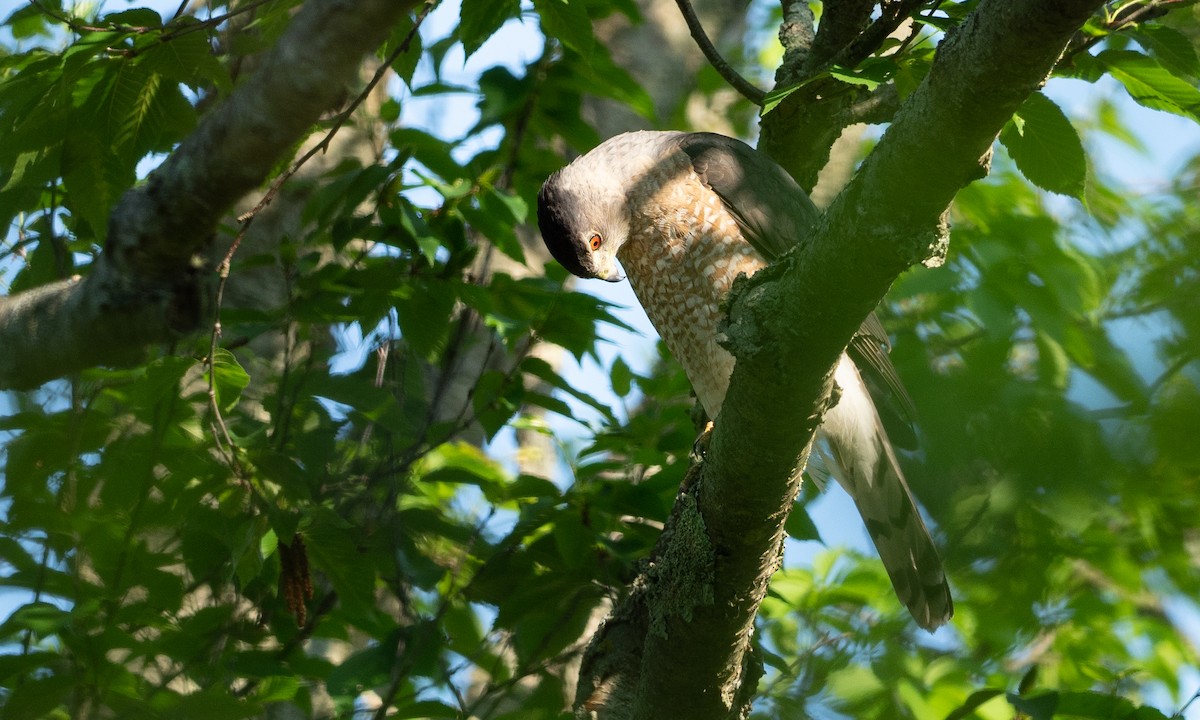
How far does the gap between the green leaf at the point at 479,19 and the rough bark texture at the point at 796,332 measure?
51.6 inches

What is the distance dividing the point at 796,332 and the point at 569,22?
144 centimetres

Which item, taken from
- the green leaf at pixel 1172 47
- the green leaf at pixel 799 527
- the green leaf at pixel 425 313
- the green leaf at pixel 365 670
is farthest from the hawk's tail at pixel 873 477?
the green leaf at pixel 365 670

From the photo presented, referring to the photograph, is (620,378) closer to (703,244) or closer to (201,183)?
(703,244)

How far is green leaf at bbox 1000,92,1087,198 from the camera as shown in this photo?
2.35 metres

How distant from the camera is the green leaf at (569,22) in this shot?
2914 millimetres

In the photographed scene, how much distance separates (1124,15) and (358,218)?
228 cm

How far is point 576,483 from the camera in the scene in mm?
3436

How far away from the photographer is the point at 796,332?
1.95 meters

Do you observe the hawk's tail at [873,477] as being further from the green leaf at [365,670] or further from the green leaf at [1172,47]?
the green leaf at [365,670]

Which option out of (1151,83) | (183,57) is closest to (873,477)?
(1151,83)

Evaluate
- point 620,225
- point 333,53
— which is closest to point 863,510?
point 620,225

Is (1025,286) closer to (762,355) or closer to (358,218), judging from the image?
(762,355)

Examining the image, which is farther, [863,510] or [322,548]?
[863,510]

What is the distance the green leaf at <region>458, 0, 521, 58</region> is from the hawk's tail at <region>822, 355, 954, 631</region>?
1580 millimetres
